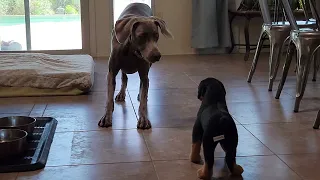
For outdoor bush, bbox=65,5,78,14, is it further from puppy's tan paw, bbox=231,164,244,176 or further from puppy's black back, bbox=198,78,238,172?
puppy's tan paw, bbox=231,164,244,176

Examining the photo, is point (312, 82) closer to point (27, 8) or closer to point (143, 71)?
point (143, 71)

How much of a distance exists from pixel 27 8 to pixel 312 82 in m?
3.43

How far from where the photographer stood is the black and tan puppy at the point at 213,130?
188cm

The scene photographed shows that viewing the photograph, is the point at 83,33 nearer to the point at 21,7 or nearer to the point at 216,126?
the point at 21,7

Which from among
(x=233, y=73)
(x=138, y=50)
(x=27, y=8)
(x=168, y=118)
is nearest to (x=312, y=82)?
(x=233, y=73)

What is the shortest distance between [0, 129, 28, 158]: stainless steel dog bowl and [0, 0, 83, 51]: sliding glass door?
353cm

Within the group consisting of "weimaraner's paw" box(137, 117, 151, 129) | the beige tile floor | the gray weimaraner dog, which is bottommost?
the beige tile floor

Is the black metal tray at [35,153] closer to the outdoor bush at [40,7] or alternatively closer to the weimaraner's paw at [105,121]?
the weimaraner's paw at [105,121]

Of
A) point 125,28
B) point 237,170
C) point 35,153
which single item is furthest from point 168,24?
point 237,170

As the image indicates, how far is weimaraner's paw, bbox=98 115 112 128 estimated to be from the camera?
2.73 m

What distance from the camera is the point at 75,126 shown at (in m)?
2.73

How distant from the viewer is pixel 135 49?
2660 millimetres

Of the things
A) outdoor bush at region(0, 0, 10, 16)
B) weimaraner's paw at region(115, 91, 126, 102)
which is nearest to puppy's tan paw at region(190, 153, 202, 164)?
weimaraner's paw at region(115, 91, 126, 102)

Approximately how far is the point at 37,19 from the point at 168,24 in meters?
1.63
